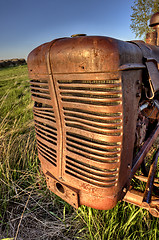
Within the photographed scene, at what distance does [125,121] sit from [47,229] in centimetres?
140

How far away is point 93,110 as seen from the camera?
104cm

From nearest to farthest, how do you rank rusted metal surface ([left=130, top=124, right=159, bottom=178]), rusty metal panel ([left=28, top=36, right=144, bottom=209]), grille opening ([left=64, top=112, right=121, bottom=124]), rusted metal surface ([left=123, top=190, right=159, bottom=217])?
rusty metal panel ([left=28, top=36, right=144, bottom=209]), grille opening ([left=64, top=112, right=121, bottom=124]), rusted metal surface ([left=123, top=190, right=159, bottom=217]), rusted metal surface ([left=130, top=124, right=159, bottom=178])

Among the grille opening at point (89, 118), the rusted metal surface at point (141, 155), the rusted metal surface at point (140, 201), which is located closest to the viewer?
the grille opening at point (89, 118)

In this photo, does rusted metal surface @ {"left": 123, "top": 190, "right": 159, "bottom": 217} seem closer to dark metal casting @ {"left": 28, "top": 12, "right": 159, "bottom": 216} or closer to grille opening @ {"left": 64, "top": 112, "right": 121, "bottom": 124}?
dark metal casting @ {"left": 28, "top": 12, "right": 159, "bottom": 216}

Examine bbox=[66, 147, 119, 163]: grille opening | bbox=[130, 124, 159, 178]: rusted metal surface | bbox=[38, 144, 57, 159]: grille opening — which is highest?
bbox=[66, 147, 119, 163]: grille opening

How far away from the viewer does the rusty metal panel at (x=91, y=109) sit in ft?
3.14

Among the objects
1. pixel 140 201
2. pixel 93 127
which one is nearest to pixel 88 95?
pixel 93 127

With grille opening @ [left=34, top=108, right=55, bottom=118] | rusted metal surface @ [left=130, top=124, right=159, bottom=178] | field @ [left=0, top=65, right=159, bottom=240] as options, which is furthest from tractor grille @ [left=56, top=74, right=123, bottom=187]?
field @ [left=0, top=65, right=159, bottom=240]

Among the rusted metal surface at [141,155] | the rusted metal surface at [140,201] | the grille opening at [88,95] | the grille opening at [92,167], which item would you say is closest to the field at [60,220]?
the rusted metal surface at [140,201]

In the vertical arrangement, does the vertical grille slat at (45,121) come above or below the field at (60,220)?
above

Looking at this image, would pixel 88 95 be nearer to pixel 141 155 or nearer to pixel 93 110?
pixel 93 110

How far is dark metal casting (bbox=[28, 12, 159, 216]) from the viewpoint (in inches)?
37.9

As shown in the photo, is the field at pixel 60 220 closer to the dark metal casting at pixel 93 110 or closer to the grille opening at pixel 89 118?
the dark metal casting at pixel 93 110

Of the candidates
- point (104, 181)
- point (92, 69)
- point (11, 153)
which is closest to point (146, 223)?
point (104, 181)
